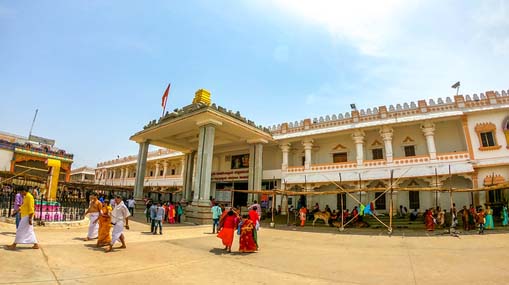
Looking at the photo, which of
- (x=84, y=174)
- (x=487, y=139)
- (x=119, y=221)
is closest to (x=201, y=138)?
(x=119, y=221)

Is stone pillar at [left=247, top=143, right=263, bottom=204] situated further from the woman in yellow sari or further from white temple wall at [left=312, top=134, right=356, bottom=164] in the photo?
the woman in yellow sari

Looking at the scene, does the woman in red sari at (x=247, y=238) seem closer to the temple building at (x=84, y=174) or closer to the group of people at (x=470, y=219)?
the group of people at (x=470, y=219)

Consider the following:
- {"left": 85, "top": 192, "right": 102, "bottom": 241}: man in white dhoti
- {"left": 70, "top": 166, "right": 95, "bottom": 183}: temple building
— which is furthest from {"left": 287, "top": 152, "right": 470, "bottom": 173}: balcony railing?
{"left": 70, "top": 166, "right": 95, "bottom": 183}: temple building

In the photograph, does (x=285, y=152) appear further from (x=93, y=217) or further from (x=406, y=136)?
(x=93, y=217)

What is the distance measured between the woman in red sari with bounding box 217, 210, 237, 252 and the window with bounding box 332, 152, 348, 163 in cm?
1649

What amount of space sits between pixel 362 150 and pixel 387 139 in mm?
1949

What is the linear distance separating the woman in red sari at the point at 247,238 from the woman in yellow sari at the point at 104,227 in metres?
3.84

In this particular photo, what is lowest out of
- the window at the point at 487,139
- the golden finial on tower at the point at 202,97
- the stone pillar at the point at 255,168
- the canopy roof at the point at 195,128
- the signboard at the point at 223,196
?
the signboard at the point at 223,196

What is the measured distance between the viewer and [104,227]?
24.9ft

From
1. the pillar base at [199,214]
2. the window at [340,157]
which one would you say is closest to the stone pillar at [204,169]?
the pillar base at [199,214]

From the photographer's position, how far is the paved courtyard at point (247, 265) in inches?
186

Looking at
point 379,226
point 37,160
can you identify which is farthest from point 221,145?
point 37,160

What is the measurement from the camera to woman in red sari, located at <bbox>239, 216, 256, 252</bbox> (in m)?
7.80

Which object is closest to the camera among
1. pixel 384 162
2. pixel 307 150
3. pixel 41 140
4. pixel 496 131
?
pixel 496 131
